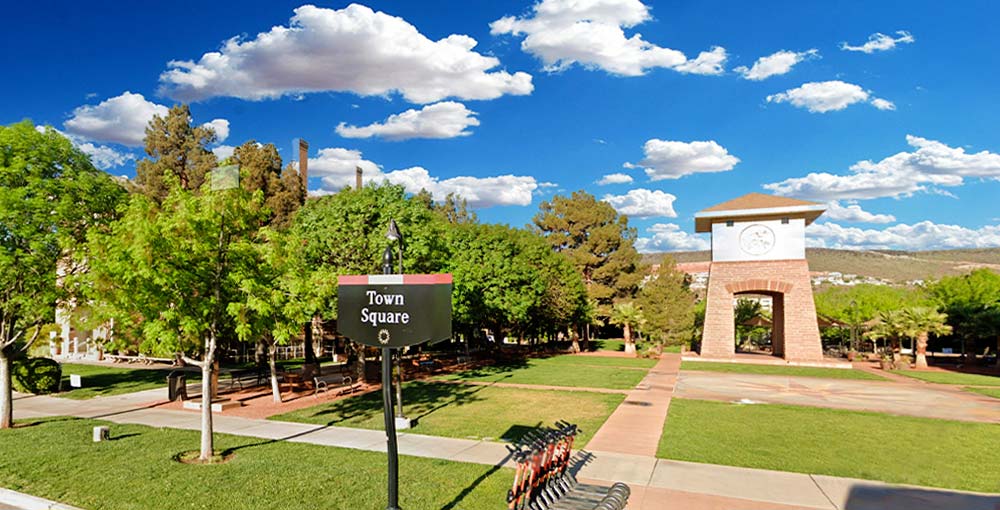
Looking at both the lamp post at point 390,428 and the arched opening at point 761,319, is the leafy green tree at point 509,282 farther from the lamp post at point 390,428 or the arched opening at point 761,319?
the lamp post at point 390,428

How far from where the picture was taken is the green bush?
1848cm

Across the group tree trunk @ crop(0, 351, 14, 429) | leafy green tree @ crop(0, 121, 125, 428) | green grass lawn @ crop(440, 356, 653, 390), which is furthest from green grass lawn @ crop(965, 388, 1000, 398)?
tree trunk @ crop(0, 351, 14, 429)

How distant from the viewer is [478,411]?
51.6ft

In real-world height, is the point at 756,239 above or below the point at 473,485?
above

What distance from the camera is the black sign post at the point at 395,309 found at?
16.7 feet

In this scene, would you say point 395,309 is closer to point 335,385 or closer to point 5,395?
point 5,395

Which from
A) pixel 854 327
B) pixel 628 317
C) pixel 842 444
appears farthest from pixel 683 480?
pixel 854 327

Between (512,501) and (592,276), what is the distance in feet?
152

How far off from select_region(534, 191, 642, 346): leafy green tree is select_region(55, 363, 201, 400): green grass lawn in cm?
3474

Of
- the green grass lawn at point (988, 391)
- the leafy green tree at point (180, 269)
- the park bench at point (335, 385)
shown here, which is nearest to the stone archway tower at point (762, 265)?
the green grass lawn at point (988, 391)

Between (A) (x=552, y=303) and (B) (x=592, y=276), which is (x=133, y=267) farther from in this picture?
(B) (x=592, y=276)

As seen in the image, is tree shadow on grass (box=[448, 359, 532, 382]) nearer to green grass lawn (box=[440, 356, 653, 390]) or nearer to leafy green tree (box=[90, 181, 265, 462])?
green grass lawn (box=[440, 356, 653, 390])

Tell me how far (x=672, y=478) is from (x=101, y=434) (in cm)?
1152

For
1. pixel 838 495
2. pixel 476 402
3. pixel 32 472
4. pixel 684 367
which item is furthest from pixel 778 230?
pixel 32 472
